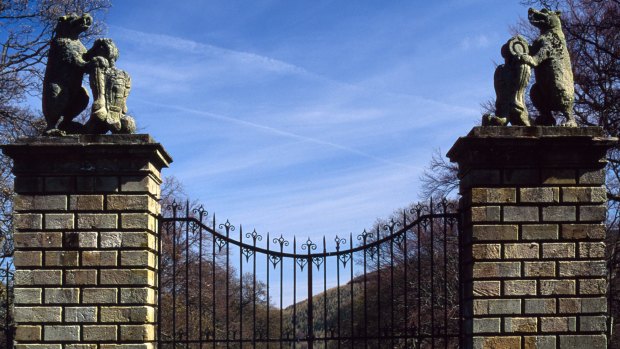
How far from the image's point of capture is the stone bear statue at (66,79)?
924 centimetres

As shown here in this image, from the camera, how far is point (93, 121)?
29.9ft

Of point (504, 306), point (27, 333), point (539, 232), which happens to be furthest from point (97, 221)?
point (539, 232)

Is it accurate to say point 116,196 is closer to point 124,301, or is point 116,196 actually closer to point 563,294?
point 124,301

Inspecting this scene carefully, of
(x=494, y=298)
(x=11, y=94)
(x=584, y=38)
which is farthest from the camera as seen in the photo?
(x=584, y=38)

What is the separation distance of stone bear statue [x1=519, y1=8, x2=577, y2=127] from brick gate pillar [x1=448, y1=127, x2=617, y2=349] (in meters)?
0.40

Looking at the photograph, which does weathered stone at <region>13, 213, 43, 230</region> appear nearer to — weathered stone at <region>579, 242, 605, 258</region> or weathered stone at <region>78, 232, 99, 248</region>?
weathered stone at <region>78, 232, 99, 248</region>

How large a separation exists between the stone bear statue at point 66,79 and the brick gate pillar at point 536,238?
4376 millimetres

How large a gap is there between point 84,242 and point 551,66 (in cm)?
555

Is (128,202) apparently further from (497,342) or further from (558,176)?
(558,176)

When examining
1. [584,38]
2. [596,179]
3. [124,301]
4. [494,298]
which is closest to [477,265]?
[494,298]

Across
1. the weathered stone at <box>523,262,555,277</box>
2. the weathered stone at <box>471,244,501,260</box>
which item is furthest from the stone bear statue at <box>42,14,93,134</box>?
the weathered stone at <box>523,262,555,277</box>

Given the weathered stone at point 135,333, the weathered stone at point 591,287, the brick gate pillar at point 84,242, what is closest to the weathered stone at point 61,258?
the brick gate pillar at point 84,242

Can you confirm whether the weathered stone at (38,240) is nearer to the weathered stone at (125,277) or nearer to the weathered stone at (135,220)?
the weathered stone at (125,277)

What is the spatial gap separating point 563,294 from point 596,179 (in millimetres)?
1319
